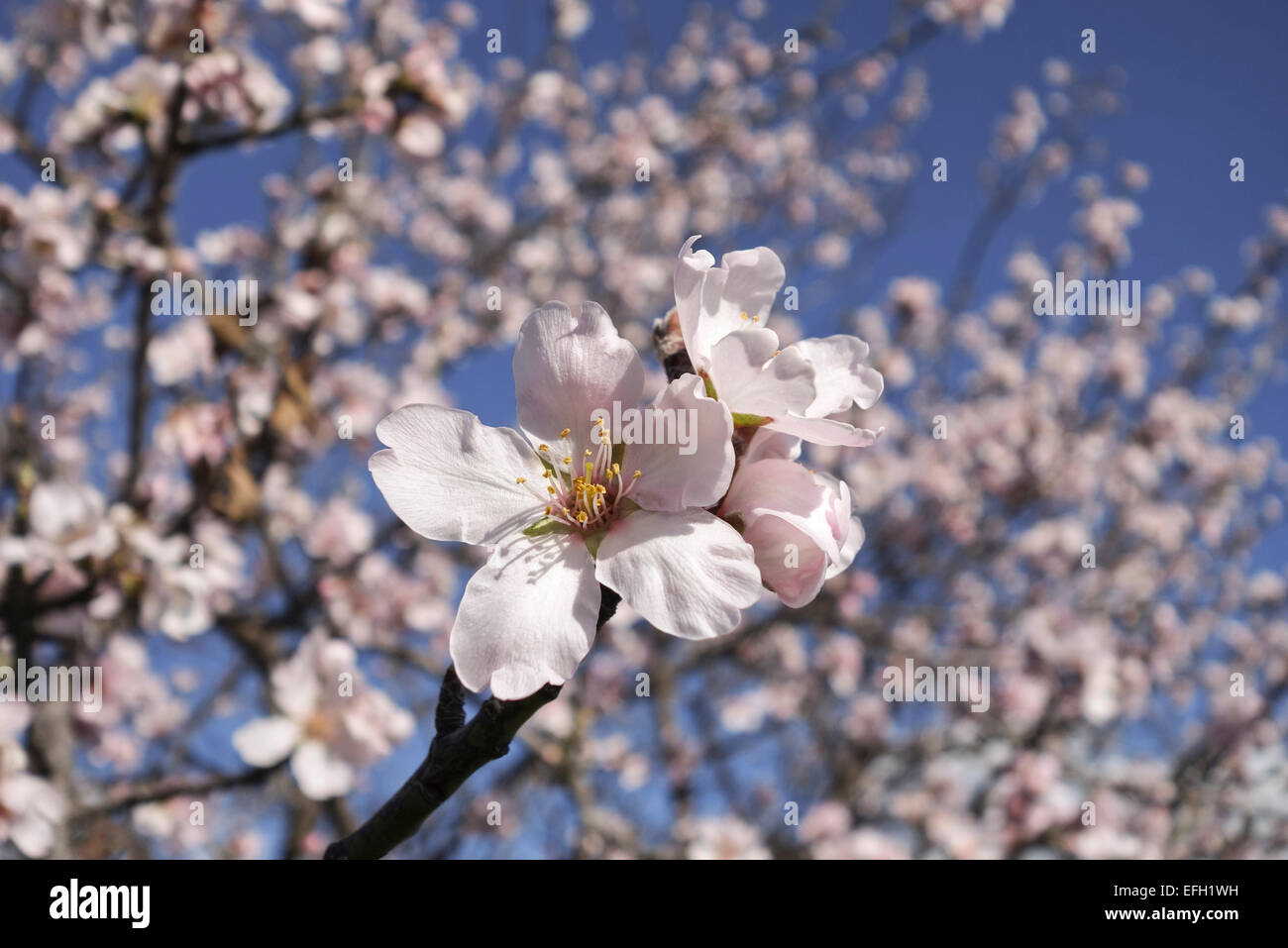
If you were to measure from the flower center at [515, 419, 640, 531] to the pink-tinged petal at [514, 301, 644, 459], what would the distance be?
0.03 meters

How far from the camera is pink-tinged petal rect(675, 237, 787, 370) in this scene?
2.83ft

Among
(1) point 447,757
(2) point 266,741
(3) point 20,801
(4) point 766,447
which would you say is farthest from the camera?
(2) point 266,741

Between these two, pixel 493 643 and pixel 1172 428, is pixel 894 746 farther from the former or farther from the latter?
pixel 493 643

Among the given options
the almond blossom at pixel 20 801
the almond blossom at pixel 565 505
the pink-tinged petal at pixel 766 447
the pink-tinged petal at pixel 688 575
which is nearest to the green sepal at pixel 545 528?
the almond blossom at pixel 565 505

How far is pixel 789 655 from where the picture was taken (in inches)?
247

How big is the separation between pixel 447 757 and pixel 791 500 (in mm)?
377

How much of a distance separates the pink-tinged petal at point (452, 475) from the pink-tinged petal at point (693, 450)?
17cm

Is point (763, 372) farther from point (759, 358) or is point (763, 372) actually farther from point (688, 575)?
point (688, 575)

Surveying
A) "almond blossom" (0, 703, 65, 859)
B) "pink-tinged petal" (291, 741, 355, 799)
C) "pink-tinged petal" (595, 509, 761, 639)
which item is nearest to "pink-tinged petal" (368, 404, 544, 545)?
"pink-tinged petal" (595, 509, 761, 639)

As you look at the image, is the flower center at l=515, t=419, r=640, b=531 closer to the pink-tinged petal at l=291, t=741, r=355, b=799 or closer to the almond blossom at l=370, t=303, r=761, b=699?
the almond blossom at l=370, t=303, r=761, b=699

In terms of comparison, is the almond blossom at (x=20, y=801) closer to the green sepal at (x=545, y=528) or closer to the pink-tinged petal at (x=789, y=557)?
the green sepal at (x=545, y=528)

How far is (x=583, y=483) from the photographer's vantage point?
933 mm

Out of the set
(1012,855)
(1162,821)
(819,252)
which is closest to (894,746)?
(1012,855)

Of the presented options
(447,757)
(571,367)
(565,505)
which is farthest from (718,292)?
(447,757)
